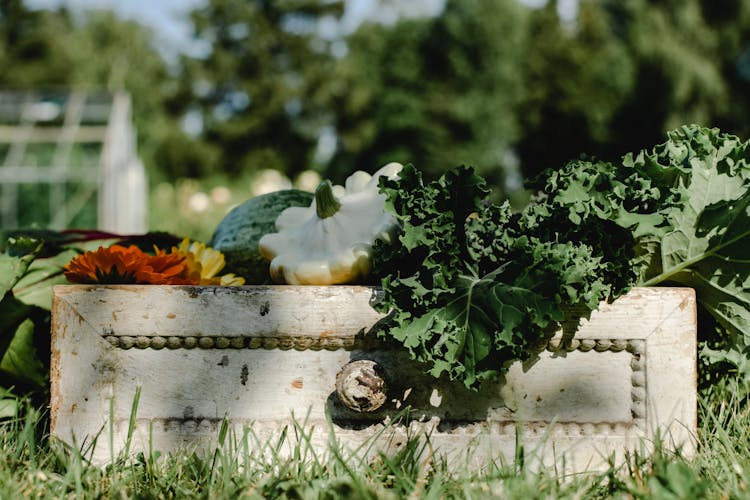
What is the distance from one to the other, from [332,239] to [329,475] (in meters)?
0.70

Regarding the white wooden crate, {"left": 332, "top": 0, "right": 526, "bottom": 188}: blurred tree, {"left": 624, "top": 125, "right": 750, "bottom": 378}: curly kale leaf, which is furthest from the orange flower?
{"left": 332, "top": 0, "right": 526, "bottom": 188}: blurred tree

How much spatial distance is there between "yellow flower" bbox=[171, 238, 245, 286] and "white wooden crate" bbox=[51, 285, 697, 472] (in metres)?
0.34

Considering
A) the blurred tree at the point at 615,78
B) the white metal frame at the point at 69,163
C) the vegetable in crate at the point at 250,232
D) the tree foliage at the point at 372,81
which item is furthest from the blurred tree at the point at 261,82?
the vegetable in crate at the point at 250,232

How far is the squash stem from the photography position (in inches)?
80.7

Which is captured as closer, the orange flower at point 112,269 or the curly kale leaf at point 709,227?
the curly kale leaf at point 709,227

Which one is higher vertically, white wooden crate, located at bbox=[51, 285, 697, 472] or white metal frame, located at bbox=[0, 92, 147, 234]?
white metal frame, located at bbox=[0, 92, 147, 234]

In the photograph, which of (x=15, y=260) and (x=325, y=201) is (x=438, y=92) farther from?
(x=15, y=260)

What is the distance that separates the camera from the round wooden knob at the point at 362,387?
1.70 meters

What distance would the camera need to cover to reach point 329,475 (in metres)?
1.66

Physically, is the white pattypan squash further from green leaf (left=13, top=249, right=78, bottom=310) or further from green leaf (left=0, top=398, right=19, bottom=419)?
green leaf (left=0, top=398, right=19, bottom=419)

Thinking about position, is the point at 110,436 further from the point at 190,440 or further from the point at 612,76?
the point at 612,76

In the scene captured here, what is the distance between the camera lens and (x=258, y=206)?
2736 millimetres

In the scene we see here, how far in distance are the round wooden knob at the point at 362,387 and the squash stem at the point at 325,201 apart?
1.79 ft

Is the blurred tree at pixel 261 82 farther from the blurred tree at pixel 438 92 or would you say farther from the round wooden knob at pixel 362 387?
the round wooden knob at pixel 362 387
